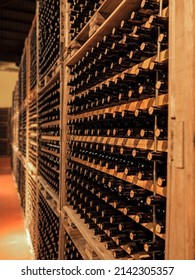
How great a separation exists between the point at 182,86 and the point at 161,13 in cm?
38

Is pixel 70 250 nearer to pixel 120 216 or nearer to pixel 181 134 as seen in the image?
pixel 120 216

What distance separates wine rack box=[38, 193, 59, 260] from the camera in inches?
119

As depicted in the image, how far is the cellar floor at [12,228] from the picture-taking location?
4.92 m

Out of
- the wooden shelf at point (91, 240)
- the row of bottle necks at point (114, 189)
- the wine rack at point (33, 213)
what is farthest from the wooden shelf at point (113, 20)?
the wine rack at point (33, 213)

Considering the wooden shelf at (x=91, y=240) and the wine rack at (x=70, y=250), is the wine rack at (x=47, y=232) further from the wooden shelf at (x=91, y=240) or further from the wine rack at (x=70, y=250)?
the wooden shelf at (x=91, y=240)

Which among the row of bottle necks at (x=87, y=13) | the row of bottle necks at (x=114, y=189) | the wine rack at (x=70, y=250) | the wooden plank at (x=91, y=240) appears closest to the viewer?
the row of bottle necks at (x=87, y=13)

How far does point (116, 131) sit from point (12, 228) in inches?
215

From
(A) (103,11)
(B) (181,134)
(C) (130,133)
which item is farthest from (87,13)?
(B) (181,134)

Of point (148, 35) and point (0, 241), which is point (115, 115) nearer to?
point (148, 35)

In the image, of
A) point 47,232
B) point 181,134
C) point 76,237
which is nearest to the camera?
point 181,134

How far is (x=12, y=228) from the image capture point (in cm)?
630

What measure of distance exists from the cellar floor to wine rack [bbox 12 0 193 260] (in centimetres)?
226

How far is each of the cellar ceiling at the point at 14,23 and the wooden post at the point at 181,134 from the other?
10892mm
